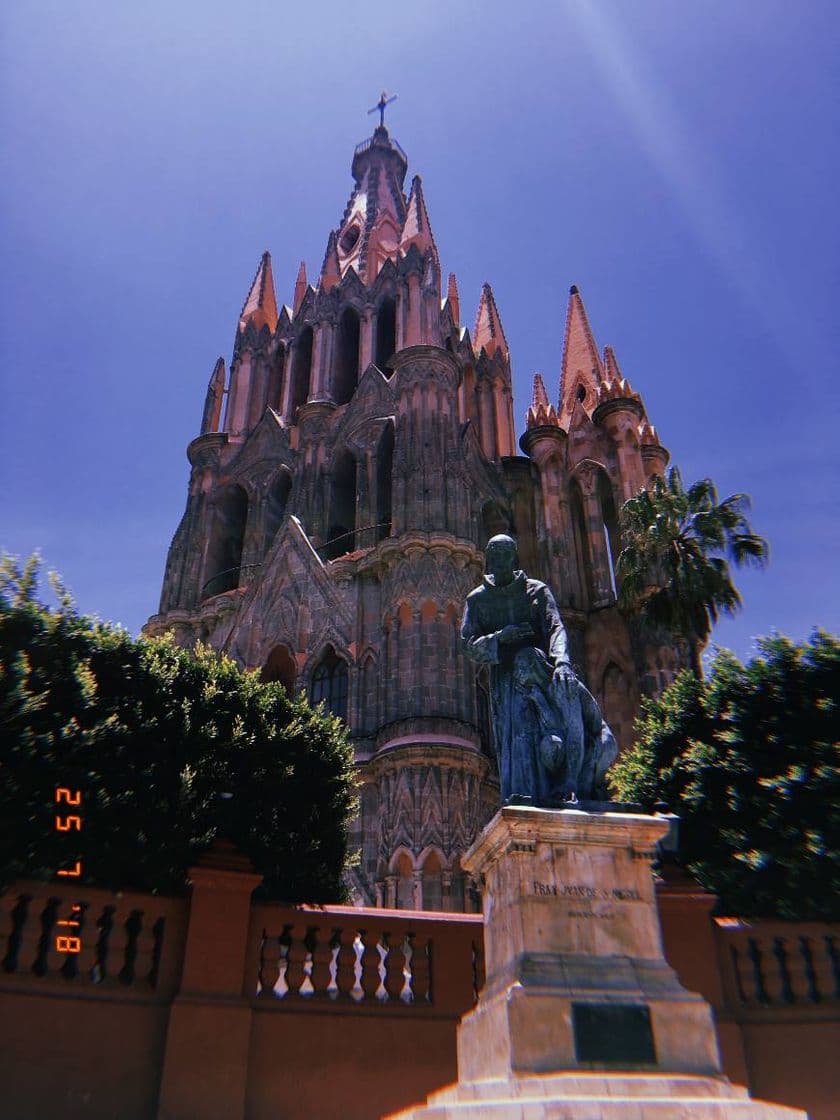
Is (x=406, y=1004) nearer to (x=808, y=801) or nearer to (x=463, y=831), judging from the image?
(x=808, y=801)

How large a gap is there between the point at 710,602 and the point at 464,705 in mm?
7172

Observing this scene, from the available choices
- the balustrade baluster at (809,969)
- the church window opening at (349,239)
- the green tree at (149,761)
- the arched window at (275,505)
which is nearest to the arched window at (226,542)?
the arched window at (275,505)

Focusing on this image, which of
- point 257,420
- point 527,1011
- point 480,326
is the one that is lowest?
point 527,1011

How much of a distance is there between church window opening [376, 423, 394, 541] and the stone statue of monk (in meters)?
22.2

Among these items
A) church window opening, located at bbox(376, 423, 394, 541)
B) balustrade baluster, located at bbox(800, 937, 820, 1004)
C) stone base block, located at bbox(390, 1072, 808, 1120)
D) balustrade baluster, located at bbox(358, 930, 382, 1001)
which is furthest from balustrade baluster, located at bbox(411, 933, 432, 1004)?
church window opening, located at bbox(376, 423, 394, 541)

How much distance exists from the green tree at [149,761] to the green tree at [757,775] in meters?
4.97

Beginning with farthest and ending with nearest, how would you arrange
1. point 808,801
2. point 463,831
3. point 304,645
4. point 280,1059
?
1. point 304,645
2. point 463,831
3. point 808,801
4. point 280,1059

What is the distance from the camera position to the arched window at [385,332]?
37531 mm

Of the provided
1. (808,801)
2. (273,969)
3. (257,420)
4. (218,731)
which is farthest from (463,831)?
(257,420)

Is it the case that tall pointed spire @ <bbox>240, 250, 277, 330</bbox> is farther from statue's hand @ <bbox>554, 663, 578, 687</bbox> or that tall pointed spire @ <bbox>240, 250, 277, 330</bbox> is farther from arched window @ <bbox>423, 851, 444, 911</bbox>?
statue's hand @ <bbox>554, 663, 578, 687</bbox>

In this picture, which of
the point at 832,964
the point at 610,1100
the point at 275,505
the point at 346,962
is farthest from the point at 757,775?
the point at 275,505

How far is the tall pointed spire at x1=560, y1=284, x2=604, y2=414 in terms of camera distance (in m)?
37.5

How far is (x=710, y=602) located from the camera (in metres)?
24.4

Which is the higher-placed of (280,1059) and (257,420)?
(257,420)
